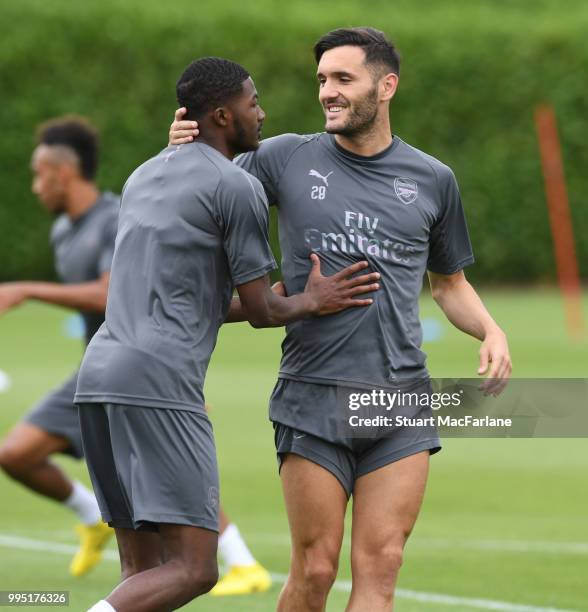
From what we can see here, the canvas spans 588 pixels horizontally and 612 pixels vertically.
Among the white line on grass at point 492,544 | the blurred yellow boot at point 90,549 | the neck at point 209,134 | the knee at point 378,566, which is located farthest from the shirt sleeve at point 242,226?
the white line on grass at point 492,544

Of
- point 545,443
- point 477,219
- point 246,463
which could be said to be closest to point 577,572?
point 246,463

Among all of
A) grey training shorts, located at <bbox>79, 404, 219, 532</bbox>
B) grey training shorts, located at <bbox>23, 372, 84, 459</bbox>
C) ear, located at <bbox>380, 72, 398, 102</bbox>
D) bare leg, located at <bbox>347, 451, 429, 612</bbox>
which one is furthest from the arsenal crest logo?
grey training shorts, located at <bbox>23, 372, 84, 459</bbox>

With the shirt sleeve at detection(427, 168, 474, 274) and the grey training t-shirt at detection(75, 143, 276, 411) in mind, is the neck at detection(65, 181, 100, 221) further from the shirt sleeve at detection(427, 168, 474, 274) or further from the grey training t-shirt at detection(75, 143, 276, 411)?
the grey training t-shirt at detection(75, 143, 276, 411)

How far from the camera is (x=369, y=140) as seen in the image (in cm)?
647

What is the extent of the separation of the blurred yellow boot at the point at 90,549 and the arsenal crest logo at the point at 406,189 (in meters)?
3.54

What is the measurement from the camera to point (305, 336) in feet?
20.7

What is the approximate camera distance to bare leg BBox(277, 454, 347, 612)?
6.18 meters

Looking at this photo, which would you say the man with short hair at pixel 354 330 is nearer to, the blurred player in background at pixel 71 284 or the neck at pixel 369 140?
the neck at pixel 369 140

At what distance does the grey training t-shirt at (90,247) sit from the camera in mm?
9148

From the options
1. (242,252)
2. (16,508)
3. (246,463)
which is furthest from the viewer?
(246,463)

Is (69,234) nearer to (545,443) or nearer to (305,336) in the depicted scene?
(305,336)

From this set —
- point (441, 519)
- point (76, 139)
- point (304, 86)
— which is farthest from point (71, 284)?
point (304, 86)

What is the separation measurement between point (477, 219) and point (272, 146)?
27.3m

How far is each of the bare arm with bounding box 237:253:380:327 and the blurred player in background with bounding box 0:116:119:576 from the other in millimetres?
2771
